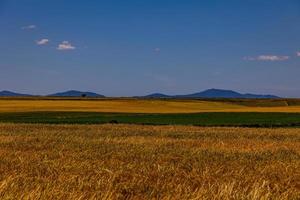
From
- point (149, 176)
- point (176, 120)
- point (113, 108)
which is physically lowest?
point (176, 120)

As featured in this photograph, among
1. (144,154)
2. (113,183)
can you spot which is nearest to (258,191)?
(113,183)

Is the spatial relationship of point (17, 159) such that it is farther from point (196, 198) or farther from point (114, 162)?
point (196, 198)

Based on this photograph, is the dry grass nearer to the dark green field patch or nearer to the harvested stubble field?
the dark green field patch

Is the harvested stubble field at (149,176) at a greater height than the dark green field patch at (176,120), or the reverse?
the harvested stubble field at (149,176)

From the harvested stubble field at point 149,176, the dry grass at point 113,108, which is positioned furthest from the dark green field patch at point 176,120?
the harvested stubble field at point 149,176

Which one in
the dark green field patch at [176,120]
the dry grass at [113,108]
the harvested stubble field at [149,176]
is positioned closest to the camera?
the harvested stubble field at [149,176]

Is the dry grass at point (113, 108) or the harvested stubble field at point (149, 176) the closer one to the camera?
the harvested stubble field at point (149, 176)

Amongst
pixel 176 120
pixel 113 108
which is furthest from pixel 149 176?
pixel 113 108

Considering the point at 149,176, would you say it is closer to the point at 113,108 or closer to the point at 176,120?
the point at 176,120

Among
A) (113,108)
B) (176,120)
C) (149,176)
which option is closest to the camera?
(149,176)

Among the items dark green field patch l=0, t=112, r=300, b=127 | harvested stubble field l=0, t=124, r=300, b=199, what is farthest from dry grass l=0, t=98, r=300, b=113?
harvested stubble field l=0, t=124, r=300, b=199

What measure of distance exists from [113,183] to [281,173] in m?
4.38

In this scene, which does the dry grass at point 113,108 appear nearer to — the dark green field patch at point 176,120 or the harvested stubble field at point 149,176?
the dark green field patch at point 176,120

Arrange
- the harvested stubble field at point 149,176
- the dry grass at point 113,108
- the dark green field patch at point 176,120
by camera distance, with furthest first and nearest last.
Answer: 1. the dry grass at point 113,108
2. the dark green field patch at point 176,120
3. the harvested stubble field at point 149,176
